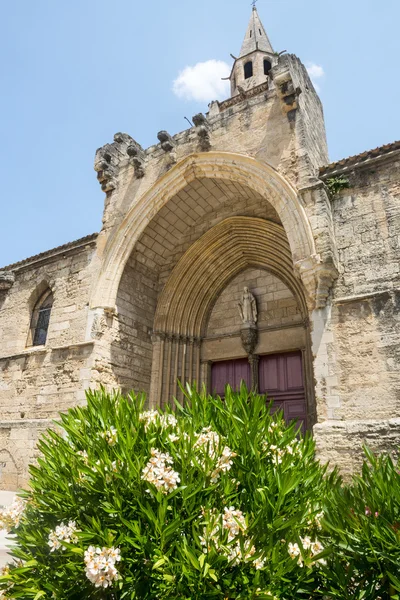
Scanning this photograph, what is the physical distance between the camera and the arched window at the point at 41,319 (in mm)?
8508

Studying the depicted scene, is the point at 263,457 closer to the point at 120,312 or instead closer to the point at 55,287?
the point at 120,312

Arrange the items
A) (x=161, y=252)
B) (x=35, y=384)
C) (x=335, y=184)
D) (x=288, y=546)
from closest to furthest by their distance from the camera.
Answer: (x=288, y=546) → (x=335, y=184) → (x=35, y=384) → (x=161, y=252)

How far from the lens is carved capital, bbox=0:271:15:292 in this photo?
361 inches

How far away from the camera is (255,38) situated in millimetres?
18344

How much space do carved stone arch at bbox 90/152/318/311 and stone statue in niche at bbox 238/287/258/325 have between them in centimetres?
202

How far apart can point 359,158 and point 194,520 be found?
5.37m

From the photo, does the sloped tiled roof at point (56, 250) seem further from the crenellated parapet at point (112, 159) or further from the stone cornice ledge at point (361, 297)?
the stone cornice ledge at point (361, 297)

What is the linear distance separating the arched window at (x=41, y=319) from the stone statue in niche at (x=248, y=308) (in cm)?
412

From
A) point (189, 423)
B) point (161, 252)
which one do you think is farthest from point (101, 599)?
point (161, 252)

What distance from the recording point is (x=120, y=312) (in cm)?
750

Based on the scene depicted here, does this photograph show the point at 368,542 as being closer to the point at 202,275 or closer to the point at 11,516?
the point at 11,516

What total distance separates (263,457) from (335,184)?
15.1 ft

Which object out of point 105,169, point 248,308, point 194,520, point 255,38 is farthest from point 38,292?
point 255,38

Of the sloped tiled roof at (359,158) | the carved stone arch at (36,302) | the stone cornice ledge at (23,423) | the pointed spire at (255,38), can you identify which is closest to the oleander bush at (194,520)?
the sloped tiled roof at (359,158)
